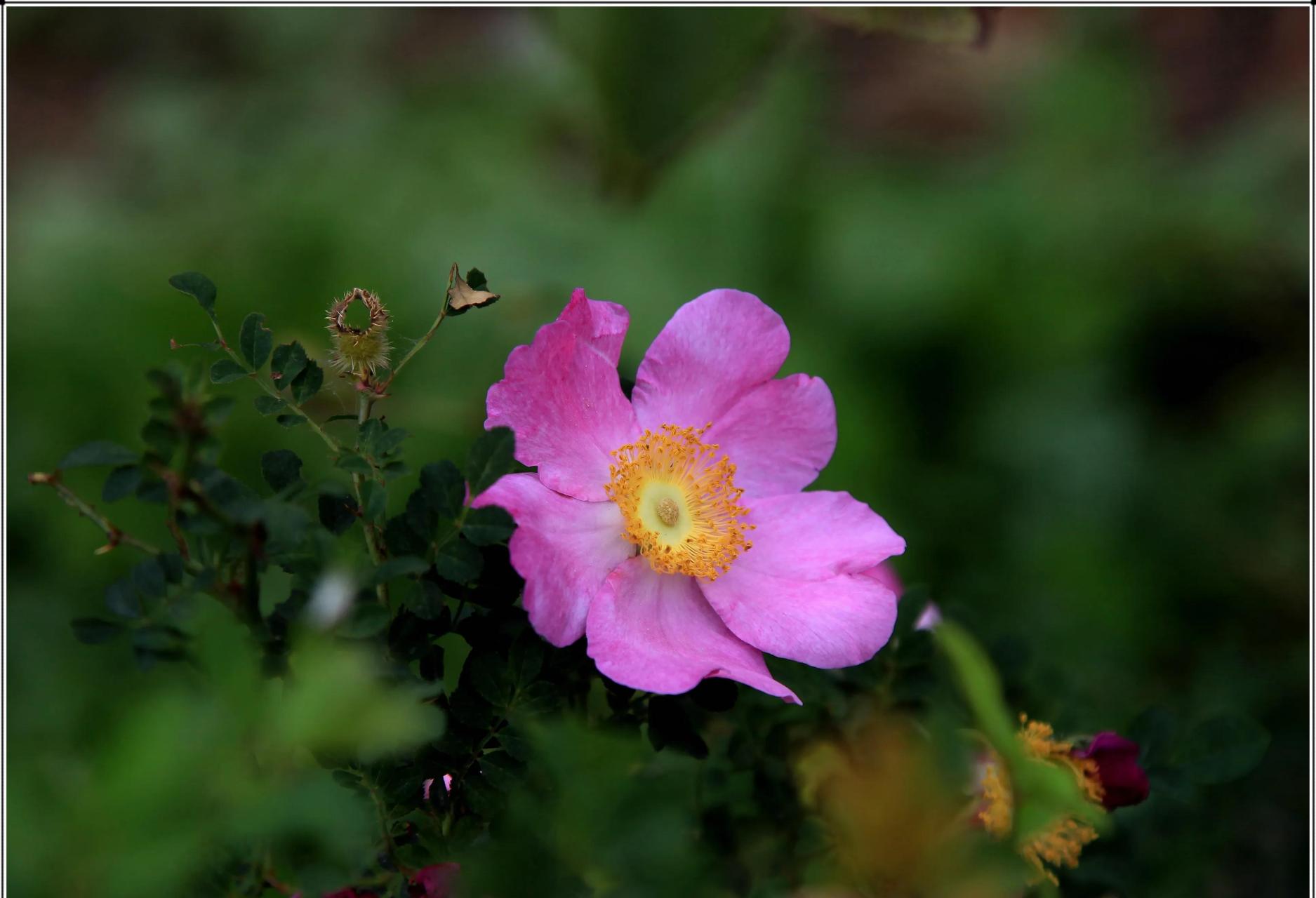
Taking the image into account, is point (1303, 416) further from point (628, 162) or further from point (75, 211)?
point (75, 211)

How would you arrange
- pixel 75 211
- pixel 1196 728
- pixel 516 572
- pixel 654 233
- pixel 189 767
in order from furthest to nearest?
pixel 75 211 < pixel 654 233 < pixel 1196 728 < pixel 516 572 < pixel 189 767

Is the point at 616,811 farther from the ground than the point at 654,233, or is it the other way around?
the point at 616,811

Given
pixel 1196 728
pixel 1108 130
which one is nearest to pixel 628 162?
pixel 1108 130

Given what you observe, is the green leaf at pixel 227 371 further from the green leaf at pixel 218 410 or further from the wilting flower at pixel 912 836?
the wilting flower at pixel 912 836

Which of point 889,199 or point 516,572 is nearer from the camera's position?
point 516,572

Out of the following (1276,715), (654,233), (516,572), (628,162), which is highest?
(516,572)

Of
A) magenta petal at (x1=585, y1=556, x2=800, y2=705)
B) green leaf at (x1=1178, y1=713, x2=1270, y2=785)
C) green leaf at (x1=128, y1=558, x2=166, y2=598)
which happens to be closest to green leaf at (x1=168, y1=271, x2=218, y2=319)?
green leaf at (x1=128, y1=558, x2=166, y2=598)

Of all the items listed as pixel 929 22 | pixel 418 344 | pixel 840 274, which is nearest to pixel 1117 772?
pixel 418 344

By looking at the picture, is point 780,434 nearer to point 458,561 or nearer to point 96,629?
point 458,561
